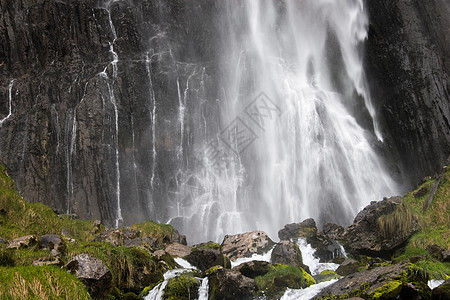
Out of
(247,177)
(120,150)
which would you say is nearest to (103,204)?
(120,150)

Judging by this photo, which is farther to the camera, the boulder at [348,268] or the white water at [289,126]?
the white water at [289,126]

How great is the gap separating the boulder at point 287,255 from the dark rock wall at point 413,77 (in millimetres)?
18853

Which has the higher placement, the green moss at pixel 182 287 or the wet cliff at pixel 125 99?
the wet cliff at pixel 125 99

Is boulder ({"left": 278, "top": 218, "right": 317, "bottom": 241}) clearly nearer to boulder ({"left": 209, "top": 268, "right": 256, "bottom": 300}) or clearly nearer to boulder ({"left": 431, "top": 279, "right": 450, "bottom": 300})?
boulder ({"left": 209, "top": 268, "right": 256, "bottom": 300})

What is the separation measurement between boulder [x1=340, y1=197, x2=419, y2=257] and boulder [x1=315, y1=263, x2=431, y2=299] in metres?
5.88

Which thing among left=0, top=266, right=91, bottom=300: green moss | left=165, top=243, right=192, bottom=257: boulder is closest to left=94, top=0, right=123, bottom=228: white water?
left=165, top=243, right=192, bottom=257: boulder

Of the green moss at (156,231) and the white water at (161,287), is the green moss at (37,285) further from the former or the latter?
the green moss at (156,231)

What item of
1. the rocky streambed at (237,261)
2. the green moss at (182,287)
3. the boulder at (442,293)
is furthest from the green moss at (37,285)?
the boulder at (442,293)

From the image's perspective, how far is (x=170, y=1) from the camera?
146 ft

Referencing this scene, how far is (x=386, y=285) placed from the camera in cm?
819

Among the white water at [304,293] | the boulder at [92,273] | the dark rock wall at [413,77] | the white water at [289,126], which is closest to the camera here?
the boulder at [92,273]

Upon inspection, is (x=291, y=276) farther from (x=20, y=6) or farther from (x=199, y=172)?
(x=20, y=6)

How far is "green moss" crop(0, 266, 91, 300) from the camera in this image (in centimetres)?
544

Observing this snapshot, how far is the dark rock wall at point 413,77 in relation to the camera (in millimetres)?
30688
